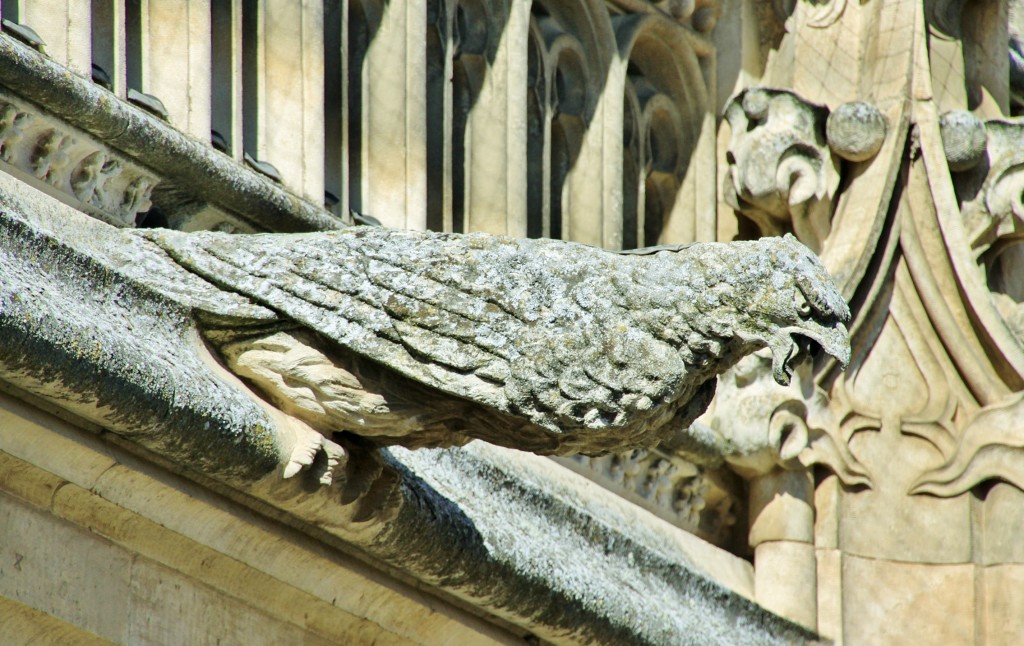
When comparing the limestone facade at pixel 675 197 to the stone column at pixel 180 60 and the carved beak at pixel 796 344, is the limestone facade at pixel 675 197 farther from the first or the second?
the carved beak at pixel 796 344

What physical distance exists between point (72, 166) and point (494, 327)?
0.82 m

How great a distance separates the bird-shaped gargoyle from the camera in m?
4.17

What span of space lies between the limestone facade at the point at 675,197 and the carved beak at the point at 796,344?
0.82 m

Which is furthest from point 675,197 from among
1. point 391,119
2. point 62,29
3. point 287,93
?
point 62,29

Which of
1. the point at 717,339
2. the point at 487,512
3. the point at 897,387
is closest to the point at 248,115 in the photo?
the point at 487,512

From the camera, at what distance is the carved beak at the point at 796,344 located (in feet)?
13.9

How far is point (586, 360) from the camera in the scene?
13.6ft

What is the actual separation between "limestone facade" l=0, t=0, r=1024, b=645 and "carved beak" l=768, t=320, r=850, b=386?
822 mm

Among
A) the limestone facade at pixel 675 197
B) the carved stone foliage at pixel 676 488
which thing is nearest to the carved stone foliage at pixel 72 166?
the limestone facade at pixel 675 197

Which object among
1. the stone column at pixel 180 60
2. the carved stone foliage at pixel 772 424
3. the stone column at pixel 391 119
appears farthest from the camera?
the carved stone foliage at pixel 772 424

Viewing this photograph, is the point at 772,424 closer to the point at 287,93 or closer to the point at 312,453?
the point at 287,93

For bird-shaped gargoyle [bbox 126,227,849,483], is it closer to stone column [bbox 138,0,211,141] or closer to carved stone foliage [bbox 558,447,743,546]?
stone column [bbox 138,0,211,141]

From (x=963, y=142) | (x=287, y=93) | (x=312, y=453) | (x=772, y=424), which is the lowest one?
(x=772, y=424)

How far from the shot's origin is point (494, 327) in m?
4.17
